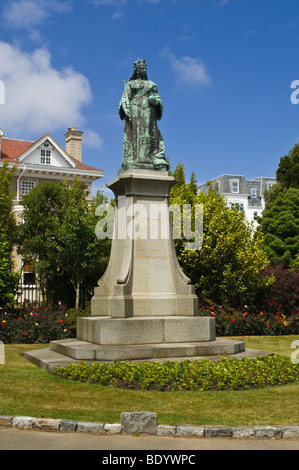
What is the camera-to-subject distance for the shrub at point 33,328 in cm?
1777

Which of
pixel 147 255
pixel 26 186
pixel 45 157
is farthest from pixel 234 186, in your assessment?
pixel 147 255

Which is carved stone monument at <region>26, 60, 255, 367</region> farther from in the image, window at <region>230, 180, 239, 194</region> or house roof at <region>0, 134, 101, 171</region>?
window at <region>230, 180, 239, 194</region>

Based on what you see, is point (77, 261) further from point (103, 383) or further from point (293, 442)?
point (293, 442)

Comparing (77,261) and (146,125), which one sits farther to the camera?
(77,261)

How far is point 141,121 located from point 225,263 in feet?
35.2

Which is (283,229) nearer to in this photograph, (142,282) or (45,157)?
(45,157)

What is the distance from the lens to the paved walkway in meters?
5.83

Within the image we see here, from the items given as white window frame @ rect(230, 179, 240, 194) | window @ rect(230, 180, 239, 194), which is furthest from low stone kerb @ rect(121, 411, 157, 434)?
window @ rect(230, 180, 239, 194)

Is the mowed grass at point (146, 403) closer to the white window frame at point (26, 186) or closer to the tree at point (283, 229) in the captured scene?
the tree at point (283, 229)

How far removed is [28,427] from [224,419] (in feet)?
8.22

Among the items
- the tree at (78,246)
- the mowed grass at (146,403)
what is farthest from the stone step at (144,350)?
the tree at (78,246)

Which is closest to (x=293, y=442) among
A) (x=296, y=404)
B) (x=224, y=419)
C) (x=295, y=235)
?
(x=224, y=419)

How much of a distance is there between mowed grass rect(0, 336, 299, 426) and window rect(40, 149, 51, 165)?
37.4 meters

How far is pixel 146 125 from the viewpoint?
14758 millimetres
